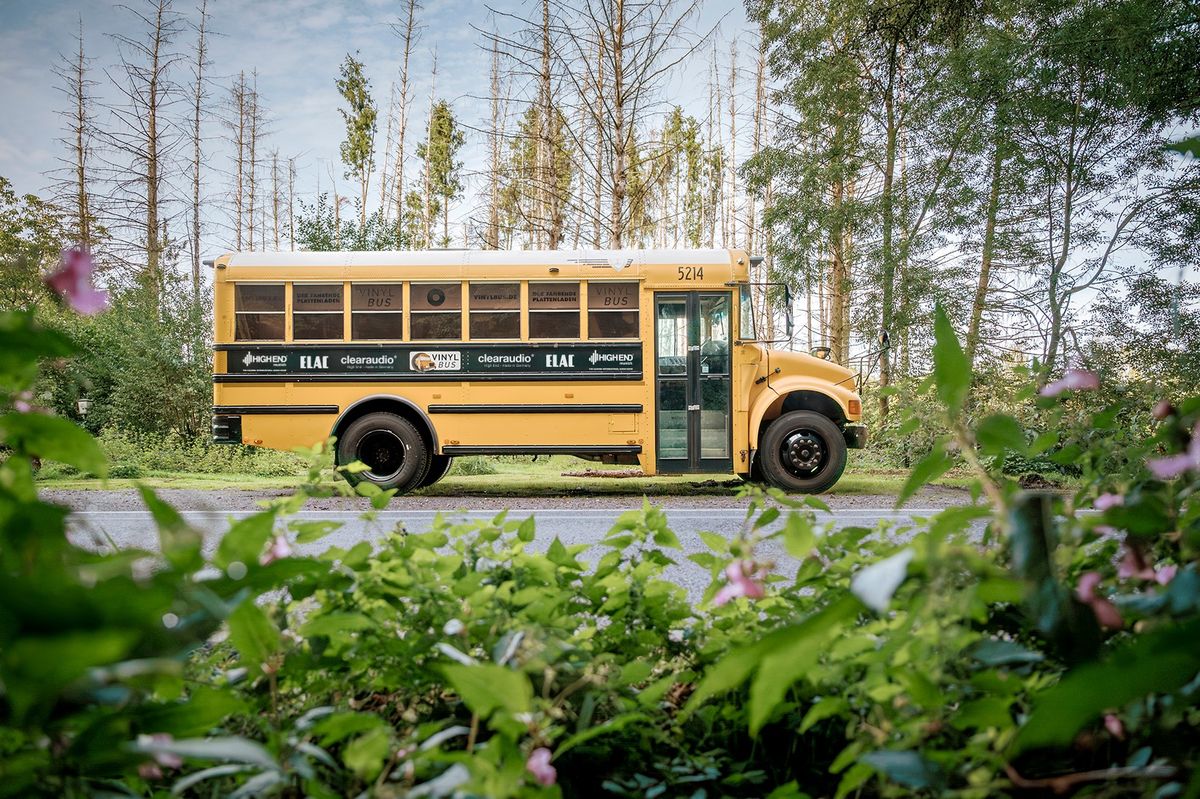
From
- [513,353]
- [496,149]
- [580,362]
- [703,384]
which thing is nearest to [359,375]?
[513,353]

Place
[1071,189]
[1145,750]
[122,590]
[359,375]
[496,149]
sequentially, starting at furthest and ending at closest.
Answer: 1. [496,149]
2. [1071,189]
3. [359,375]
4. [1145,750]
5. [122,590]

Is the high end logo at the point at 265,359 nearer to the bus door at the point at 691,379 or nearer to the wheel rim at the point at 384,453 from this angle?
the wheel rim at the point at 384,453

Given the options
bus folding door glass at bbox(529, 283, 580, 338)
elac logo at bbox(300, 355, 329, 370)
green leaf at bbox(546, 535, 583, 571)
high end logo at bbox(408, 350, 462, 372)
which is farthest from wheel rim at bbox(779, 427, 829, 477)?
green leaf at bbox(546, 535, 583, 571)

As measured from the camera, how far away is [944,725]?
2.32 ft

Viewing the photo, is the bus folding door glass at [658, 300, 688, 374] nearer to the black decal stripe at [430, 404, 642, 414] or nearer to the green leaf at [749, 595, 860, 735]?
the black decal stripe at [430, 404, 642, 414]

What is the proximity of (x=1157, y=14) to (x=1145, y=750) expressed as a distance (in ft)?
44.2

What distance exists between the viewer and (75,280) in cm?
80

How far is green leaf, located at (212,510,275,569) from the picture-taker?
61 cm

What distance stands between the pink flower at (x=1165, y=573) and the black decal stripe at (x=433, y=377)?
24.9ft

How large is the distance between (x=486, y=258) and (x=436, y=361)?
1298 millimetres

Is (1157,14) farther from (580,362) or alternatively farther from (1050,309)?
(580,362)

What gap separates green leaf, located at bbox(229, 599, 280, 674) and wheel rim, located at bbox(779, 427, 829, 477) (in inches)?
311

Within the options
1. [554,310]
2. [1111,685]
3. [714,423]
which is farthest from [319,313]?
→ [1111,685]

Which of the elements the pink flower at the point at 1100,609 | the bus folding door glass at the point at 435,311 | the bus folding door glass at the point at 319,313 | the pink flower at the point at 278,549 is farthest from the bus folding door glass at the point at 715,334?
the pink flower at the point at 1100,609
